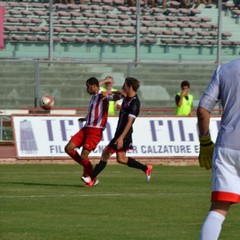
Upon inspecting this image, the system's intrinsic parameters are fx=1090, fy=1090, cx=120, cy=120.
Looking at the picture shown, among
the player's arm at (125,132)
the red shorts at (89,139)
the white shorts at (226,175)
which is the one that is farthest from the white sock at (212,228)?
the red shorts at (89,139)

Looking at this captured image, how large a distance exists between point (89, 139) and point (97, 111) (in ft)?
1.75

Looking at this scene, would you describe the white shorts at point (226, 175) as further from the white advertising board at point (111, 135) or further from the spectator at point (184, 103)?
the spectator at point (184, 103)

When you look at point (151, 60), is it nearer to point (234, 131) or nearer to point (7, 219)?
point (7, 219)

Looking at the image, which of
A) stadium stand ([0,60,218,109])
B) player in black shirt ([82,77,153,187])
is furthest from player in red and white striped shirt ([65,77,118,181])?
stadium stand ([0,60,218,109])

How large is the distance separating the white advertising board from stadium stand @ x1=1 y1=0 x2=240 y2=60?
340 inches

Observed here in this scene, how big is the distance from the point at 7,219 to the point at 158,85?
1944 cm

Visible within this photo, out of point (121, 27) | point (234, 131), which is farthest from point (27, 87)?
point (234, 131)

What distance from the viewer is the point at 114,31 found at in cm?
3722

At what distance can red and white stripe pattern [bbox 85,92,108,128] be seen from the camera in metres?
20.0

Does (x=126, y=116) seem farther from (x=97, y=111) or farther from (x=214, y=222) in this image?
(x=214, y=222)

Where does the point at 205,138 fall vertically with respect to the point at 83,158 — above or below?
above

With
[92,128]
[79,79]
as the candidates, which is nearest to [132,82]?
[92,128]

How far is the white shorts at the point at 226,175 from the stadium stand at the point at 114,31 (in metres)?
25.4

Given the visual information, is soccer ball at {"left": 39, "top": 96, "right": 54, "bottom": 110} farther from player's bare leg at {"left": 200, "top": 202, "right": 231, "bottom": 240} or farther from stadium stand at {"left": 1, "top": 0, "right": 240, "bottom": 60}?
player's bare leg at {"left": 200, "top": 202, "right": 231, "bottom": 240}
